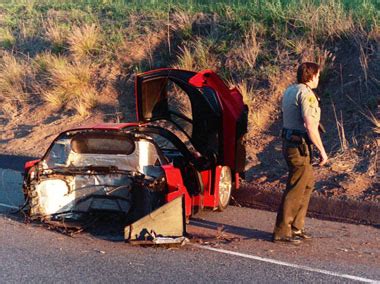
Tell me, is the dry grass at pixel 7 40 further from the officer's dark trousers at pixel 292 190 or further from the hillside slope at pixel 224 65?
the officer's dark trousers at pixel 292 190

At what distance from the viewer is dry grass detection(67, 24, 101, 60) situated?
1787 centimetres

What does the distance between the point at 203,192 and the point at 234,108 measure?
126 centimetres

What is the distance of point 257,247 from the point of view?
26.7 feet

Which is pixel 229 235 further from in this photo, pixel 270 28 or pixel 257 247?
pixel 270 28

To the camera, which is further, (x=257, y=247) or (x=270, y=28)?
(x=270, y=28)

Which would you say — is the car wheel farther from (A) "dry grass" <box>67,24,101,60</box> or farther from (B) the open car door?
(A) "dry grass" <box>67,24,101,60</box>

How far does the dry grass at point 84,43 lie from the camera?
17866 mm

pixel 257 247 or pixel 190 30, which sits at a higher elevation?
pixel 190 30

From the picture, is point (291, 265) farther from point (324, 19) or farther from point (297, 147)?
point (324, 19)

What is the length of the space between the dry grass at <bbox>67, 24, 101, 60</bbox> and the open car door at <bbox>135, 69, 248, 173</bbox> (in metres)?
7.86

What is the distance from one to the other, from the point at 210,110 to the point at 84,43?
28.7ft

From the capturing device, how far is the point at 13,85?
59.3ft

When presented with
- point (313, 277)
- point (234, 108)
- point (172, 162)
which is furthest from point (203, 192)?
point (313, 277)

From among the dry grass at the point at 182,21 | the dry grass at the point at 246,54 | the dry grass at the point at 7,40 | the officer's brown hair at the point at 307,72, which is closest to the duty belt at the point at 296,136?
the officer's brown hair at the point at 307,72
